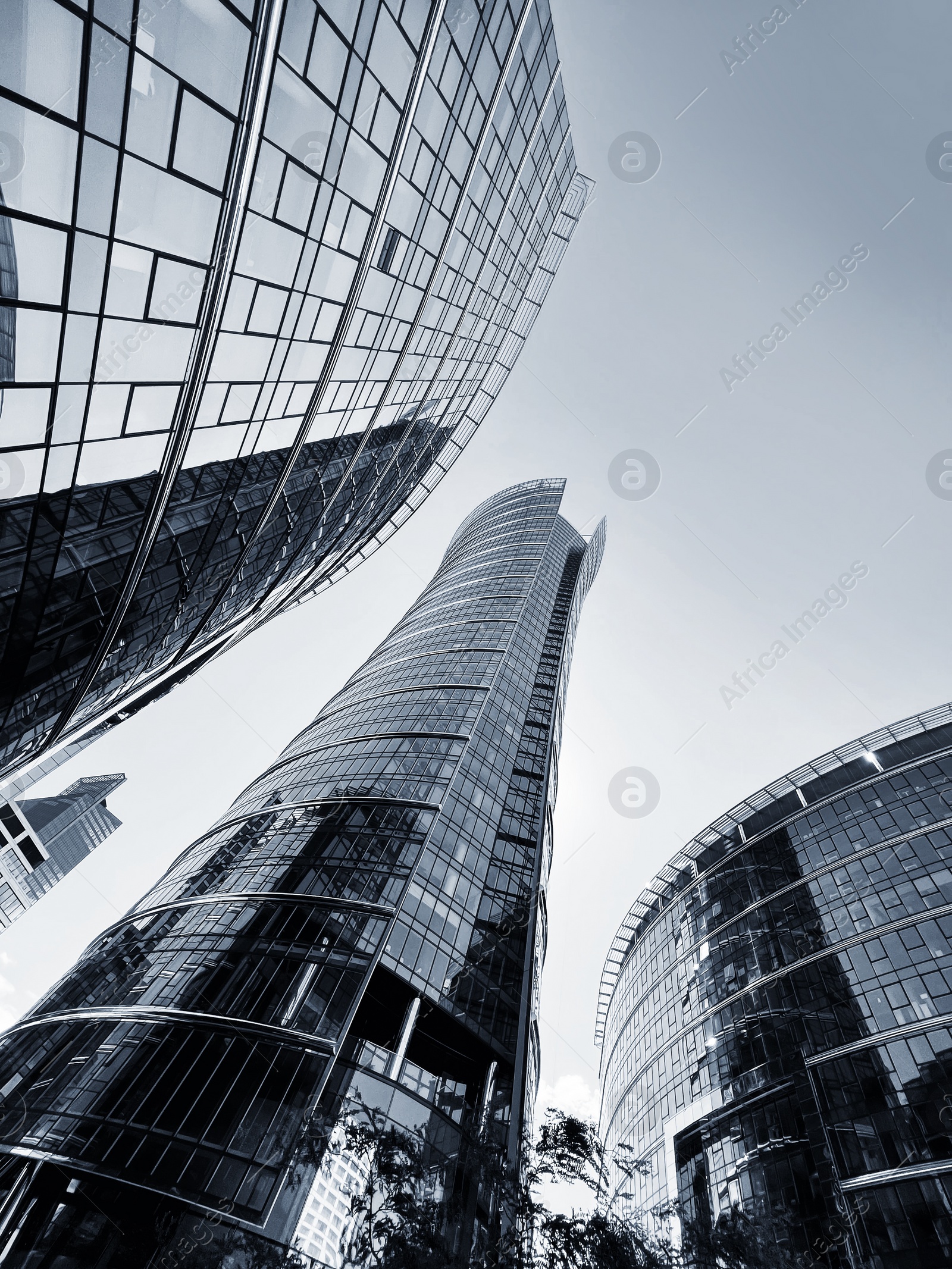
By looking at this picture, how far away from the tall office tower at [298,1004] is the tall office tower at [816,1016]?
1322 centimetres

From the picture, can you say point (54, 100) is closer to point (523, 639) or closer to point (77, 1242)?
point (77, 1242)

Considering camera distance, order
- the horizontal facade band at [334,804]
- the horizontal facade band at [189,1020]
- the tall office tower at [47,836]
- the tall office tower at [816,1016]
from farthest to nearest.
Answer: the tall office tower at [47,836], the horizontal facade band at [334,804], the tall office tower at [816,1016], the horizontal facade band at [189,1020]

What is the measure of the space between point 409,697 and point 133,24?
53.8 meters

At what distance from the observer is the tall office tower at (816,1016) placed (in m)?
31.8

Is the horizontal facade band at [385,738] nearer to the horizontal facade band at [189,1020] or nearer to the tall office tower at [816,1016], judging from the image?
the horizontal facade band at [189,1020]

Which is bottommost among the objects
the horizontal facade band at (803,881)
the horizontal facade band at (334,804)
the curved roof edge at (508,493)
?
the horizontal facade band at (334,804)


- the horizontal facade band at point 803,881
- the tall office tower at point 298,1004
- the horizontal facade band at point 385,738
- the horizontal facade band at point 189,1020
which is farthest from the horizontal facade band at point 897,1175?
the horizontal facade band at point 385,738

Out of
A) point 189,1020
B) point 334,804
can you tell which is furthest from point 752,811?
point 189,1020

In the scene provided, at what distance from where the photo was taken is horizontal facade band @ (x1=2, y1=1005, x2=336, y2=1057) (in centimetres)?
2752

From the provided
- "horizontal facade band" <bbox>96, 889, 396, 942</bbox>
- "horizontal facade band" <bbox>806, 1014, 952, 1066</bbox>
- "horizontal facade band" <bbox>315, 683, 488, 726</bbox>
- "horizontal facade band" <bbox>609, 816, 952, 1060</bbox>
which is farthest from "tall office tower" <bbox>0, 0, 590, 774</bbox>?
"horizontal facade band" <bbox>609, 816, 952, 1060</bbox>

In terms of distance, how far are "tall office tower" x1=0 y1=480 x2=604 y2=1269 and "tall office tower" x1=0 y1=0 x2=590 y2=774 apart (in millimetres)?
14410

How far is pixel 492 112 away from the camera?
2108cm

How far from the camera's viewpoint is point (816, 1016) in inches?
1570

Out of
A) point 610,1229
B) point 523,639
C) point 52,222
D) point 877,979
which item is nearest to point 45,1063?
point 610,1229
